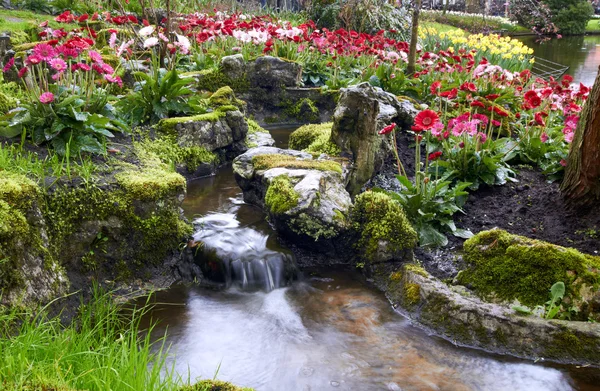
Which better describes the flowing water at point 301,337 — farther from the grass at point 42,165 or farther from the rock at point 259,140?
the rock at point 259,140

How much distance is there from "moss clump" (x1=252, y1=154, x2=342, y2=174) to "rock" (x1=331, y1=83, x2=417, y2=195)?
586mm

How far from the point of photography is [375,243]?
16.7 feet

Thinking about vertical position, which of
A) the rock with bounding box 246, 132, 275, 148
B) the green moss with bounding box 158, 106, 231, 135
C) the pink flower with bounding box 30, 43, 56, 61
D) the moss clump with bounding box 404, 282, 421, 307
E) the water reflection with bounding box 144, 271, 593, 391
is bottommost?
the water reflection with bounding box 144, 271, 593, 391

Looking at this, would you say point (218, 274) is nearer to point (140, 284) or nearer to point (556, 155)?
point (140, 284)

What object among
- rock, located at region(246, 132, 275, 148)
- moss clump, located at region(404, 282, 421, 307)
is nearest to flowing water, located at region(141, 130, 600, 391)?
moss clump, located at region(404, 282, 421, 307)

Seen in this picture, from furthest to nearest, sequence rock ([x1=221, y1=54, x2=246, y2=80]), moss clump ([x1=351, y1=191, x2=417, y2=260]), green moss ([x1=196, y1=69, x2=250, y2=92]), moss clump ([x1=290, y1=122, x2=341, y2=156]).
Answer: rock ([x1=221, y1=54, x2=246, y2=80])
green moss ([x1=196, y1=69, x2=250, y2=92])
moss clump ([x1=290, y1=122, x2=341, y2=156])
moss clump ([x1=351, y1=191, x2=417, y2=260])

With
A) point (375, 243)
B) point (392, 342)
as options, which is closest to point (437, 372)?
point (392, 342)

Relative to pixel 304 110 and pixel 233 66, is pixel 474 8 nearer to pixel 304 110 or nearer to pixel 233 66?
pixel 304 110

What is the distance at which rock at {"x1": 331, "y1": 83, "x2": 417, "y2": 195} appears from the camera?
20.3 ft

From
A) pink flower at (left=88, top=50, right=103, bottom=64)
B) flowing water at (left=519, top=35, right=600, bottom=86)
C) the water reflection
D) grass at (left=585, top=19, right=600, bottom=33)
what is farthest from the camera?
grass at (left=585, top=19, right=600, bottom=33)

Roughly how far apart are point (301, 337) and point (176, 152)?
3867mm

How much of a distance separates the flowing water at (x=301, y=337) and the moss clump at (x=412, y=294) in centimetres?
17

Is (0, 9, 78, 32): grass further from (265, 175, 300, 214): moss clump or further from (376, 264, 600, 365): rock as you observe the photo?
(376, 264, 600, 365): rock

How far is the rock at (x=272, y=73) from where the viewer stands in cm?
1073
